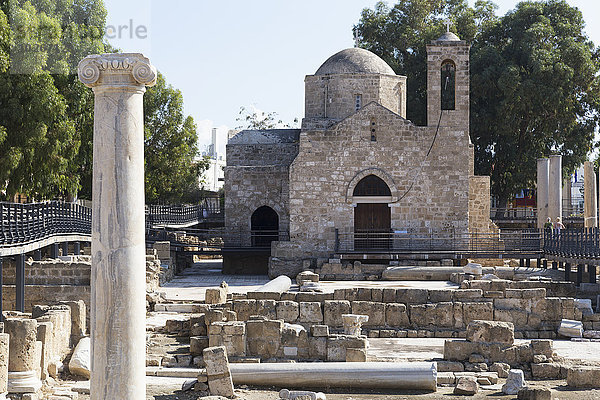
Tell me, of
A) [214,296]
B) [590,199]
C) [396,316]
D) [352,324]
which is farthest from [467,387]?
[590,199]

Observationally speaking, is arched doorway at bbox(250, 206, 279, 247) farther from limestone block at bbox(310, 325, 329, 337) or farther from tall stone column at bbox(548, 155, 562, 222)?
limestone block at bbox(310, 325, 329, 337)

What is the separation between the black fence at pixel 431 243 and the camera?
26.5m

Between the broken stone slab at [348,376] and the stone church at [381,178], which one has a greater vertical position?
the stone church at [381,178]

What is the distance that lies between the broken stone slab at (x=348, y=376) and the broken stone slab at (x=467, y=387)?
32 cm

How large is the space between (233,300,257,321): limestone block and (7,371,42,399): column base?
20.5 ft

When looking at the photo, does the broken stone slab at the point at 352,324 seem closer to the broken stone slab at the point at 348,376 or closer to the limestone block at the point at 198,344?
the limestone block at the point at 198,344

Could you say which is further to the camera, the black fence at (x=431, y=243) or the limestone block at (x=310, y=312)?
the black fence at (x=431, y=243)

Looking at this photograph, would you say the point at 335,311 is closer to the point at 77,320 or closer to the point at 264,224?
the point at 77,320

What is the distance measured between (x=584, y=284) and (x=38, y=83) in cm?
1522

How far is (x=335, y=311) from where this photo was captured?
15695 millimetres

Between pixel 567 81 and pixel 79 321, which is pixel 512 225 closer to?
pixel 567 81

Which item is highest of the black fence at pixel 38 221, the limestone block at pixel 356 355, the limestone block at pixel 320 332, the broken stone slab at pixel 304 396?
the black fence at pixel 38 221

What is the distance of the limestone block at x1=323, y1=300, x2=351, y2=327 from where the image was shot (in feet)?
51.4

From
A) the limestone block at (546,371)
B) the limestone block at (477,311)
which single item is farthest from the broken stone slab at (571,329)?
the limestone block at (546,371)
